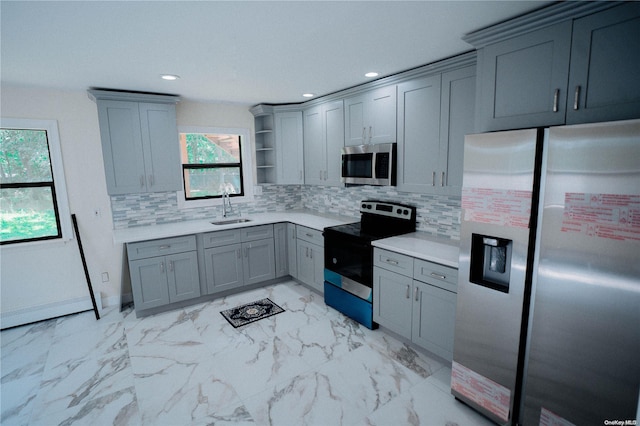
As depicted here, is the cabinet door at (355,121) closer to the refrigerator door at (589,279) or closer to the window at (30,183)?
the refrigerator door at (589,279)

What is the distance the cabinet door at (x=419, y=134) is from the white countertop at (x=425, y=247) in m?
0.47

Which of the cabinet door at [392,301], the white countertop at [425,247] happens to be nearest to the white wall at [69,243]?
the cabinet door at [392,301]

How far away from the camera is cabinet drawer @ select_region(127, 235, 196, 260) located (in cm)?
326

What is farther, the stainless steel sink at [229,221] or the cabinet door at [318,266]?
the stainless steel sink at [229,221]

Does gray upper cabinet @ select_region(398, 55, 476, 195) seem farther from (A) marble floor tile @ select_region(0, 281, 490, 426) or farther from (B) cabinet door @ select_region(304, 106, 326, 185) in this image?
(A) marble floor tile @ select_region(0, 281, 490, 426)

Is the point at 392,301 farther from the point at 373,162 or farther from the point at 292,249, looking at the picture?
the point at 292,249

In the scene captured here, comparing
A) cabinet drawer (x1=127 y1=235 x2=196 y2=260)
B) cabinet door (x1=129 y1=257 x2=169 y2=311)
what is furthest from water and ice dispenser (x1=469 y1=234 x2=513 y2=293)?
cabinet door (x1=129 y1=257 x2=169 y2=311)

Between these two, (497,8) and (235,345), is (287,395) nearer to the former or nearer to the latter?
(235,345)

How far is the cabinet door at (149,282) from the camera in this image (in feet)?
10.8

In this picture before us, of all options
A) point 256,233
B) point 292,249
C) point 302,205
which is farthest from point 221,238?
point 302,205

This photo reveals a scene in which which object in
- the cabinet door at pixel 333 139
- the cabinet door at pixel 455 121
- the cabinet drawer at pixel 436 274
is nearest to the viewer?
the cabinet drawer at pixel 436 274

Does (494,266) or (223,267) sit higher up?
(494,266)

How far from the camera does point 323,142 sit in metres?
3.90

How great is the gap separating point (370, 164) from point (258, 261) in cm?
188
